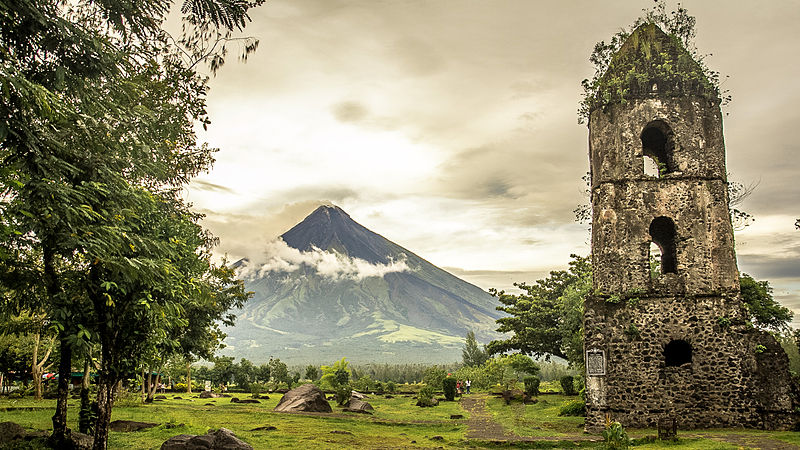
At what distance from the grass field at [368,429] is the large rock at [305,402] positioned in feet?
2.78

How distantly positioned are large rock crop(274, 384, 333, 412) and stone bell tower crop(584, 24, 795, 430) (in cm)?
1099

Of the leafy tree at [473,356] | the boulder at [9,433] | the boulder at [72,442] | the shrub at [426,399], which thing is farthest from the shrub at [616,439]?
the leafy tree at [473,356]

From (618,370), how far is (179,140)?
13.8 metres

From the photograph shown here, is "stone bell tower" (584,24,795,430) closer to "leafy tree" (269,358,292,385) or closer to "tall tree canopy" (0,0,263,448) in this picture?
"tall tree canopy" (0,0,263,448)

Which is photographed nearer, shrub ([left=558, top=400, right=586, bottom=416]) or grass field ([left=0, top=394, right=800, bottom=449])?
grass field ([left=0, top=394, right=800, bottom=449])

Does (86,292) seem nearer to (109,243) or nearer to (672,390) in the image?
(109,243)

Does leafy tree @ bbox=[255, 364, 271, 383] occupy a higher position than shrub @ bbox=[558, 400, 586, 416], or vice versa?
shrub @ bbox=[558, 400, 586, 416]

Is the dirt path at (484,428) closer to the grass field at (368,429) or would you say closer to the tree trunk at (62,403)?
the grass field at (368,429)

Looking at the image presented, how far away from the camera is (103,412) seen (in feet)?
30.5

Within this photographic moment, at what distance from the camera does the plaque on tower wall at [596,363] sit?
52.0ft

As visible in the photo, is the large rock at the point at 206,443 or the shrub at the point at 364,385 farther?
the shrub at the point at 364,385

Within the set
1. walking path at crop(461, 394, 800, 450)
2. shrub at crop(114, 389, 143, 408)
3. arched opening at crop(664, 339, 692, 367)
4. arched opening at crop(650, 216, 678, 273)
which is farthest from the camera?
shrub at crop(114, 389, 143, 408)

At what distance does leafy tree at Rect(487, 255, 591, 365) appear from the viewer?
2645 cm

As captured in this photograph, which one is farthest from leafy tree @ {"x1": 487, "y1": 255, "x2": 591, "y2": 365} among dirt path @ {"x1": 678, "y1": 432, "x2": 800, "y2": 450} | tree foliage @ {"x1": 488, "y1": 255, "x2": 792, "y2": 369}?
dirt path @ {"x1": 678, "y1": 432, "x2": 800, "y2": 450}
